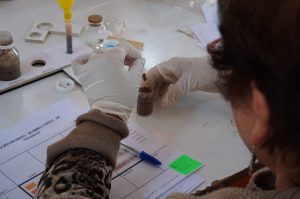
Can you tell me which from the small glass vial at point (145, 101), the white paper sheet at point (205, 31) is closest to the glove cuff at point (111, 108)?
the small glass vial at point (145, 101)

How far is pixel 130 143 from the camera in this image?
947 mm

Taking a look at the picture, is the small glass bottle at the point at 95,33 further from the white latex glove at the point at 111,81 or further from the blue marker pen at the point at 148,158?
the blue marker pen at the point at 148,158

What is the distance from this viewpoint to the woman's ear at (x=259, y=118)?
0.51 meters

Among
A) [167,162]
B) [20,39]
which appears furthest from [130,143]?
[20,39]

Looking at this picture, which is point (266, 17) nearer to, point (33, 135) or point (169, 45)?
point (33, 135)

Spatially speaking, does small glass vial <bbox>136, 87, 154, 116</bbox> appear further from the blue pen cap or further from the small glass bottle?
the small glass bottle

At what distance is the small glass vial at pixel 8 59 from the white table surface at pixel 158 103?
0.13ft

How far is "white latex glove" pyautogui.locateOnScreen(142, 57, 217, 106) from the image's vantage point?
1.06 meters

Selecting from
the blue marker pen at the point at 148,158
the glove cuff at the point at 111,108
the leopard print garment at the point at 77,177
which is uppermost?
the glove cuff at the point at 111,108

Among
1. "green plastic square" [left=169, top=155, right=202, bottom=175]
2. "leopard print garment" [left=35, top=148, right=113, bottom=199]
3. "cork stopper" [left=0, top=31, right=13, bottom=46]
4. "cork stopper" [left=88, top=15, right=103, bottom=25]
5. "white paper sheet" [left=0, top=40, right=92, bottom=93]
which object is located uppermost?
"cork stopper" [left=0, top=31, right=13, bottom=46]

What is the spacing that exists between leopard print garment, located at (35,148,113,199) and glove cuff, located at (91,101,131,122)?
0.11 metres

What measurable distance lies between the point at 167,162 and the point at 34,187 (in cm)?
26

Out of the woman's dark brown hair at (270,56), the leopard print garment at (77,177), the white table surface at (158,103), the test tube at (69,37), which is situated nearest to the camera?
the woman's dark brown hair at (270,56)

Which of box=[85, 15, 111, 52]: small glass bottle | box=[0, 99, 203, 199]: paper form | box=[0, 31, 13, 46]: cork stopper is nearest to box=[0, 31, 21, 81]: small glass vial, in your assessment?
box=[0, 31, 13, 46]: cork stopper
